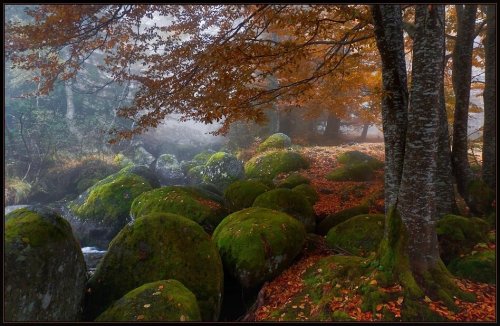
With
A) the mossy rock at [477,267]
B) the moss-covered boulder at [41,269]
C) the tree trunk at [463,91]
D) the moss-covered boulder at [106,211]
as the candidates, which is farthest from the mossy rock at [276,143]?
the moss-covered boulder at [41,269]

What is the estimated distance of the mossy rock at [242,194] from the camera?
7.95 metres

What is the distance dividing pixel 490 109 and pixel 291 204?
16.3 feet

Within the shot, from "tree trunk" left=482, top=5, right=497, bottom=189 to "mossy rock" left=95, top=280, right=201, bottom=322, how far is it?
6.81 meters

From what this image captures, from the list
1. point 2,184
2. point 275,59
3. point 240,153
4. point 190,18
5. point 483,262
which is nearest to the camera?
point 2,184

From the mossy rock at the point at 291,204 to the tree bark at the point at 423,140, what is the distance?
2.76 m

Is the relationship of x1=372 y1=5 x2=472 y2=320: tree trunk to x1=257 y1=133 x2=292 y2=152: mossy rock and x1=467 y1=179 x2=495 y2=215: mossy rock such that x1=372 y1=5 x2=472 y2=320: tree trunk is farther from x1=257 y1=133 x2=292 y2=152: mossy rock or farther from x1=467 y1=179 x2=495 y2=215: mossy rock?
x1=257 y1=133 x2=292 y2=152: mossy rock

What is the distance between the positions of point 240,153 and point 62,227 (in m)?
14.8

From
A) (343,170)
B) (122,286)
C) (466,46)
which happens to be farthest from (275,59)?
(343,170)

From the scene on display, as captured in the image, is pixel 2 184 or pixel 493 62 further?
pixel 493 62

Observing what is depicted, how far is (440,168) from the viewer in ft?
21.4

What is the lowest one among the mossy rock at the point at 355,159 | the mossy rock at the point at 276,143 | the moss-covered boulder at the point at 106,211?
the moss-covered boulder at the point at 106,211

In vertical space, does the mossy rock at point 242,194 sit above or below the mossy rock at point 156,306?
above

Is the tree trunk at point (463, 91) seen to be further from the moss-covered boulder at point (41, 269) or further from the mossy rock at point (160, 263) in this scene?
the moss-covered boulder at point (41, 269)

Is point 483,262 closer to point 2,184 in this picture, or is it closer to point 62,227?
Answer: point 62,227
